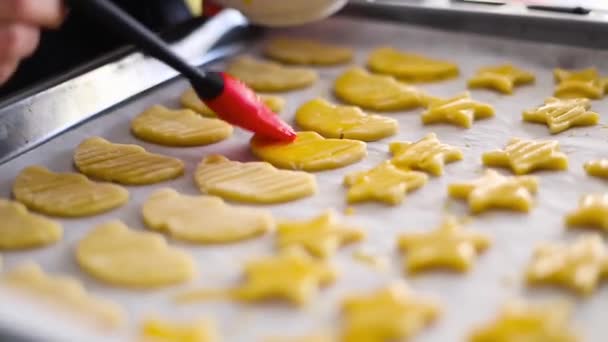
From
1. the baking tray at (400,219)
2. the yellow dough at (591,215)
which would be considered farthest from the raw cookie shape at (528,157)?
the yellow dough at (591,215)

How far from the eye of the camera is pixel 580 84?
124cm

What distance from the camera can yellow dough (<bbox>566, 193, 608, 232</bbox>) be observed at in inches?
34.1

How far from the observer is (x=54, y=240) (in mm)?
880

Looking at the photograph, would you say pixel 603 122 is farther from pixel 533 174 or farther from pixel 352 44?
pixel 352 44

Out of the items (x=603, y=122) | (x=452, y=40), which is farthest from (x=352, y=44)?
(x=603, y=122)

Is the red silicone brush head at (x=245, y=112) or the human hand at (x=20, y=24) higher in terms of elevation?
the human hand at (x=20, y=24)

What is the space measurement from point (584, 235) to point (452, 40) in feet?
2.18

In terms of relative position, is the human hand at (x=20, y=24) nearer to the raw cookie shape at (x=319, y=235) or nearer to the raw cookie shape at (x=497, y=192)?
the raw cookie shape at (x=319, y=235)

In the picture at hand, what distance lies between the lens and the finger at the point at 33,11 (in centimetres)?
92

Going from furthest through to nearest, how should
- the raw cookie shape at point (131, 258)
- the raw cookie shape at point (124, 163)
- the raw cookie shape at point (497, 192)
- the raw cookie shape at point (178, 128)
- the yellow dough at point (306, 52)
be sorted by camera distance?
the yellow dough at point (306, 52) < the raw cookie shape at point (178, 128) < the raw cookie shape at point (124, 163) < the raw cookie shape at point (497, 192) < the raw cookie shape at point (131, 258)

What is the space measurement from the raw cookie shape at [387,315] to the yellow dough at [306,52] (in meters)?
0.72

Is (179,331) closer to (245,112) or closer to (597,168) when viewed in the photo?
(245,112)

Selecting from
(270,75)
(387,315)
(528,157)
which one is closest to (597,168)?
(528,157)

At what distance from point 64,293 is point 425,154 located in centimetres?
50
